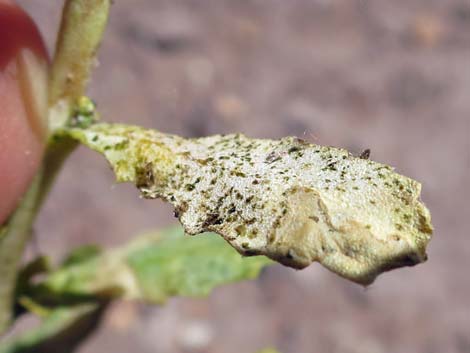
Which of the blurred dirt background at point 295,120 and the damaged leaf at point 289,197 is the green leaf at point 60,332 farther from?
the blurred dirt background at point 295,120

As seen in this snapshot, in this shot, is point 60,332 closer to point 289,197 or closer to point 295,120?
point 289,197

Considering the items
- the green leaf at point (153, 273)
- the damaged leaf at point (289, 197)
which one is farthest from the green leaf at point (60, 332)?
the damaged leaf at point (289, 197)

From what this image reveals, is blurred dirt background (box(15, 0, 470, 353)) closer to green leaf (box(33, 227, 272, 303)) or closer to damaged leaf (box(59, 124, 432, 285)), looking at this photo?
green leaf (box(33, 227, 272, 303))

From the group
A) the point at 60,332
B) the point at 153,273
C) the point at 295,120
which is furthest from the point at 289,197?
the point at 295,120

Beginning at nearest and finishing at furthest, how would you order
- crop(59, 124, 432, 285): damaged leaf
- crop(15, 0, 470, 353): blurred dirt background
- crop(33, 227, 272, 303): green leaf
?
crop(59, 124, 432, 285): damaged leaf, crop(33, 227, 272, 303): green leaf, crop(15, 0, 470, 353): blurred dirt background

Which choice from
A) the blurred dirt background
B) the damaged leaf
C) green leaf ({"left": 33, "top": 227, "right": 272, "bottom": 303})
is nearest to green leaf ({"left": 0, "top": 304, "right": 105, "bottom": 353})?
green leaf ({"left": 33, "top": 227, "right": 272, "bottom": 303})

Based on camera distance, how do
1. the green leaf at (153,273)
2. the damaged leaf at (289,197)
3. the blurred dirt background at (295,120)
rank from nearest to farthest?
the damaged leaf at (289,197) → the green leaf at (153,273) → the blurred dirt background at (295,120)

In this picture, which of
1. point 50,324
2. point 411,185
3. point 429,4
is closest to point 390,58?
point 429,4

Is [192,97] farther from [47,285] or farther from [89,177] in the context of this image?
[47,285]
